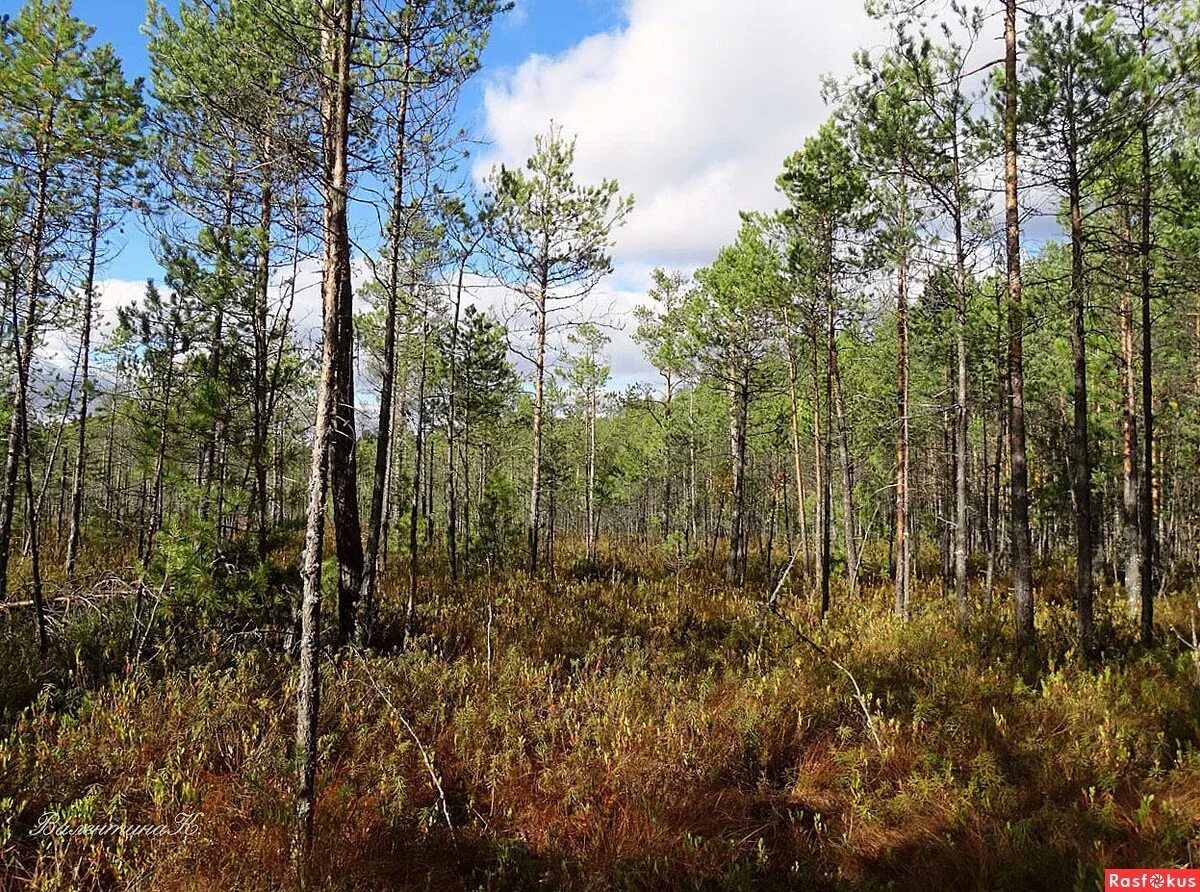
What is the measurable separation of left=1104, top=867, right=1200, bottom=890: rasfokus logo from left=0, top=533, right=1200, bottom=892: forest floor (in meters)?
0.09

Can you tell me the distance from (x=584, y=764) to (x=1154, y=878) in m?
4.00

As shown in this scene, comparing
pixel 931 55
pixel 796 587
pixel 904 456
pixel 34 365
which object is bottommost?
pixel 796 587

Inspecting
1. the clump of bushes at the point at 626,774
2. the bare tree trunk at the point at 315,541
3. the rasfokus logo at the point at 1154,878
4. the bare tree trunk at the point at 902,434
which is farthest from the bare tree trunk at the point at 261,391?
the bare tree trunk at the point at 902,434

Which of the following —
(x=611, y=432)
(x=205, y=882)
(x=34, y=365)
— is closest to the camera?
(x=205, y=882)

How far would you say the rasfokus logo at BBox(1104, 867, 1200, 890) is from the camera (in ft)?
12.7

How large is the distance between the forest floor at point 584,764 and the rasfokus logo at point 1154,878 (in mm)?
88

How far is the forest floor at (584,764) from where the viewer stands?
13.2 feet

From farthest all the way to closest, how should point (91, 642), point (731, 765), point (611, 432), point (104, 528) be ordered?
point (611, 432) < point (104, 528) < point (91, 642) < point (731, 765)

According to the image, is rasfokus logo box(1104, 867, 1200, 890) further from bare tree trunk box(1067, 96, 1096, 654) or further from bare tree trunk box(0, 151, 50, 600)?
bare tree trunk box(0, 151, 50, 600)

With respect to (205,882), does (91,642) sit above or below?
above

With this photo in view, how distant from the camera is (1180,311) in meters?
11.8

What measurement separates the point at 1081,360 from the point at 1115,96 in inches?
131

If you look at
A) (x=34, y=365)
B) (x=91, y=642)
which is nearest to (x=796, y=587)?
(x=91, y=642)

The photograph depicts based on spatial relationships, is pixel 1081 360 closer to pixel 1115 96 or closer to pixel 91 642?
pixel 1115 96
